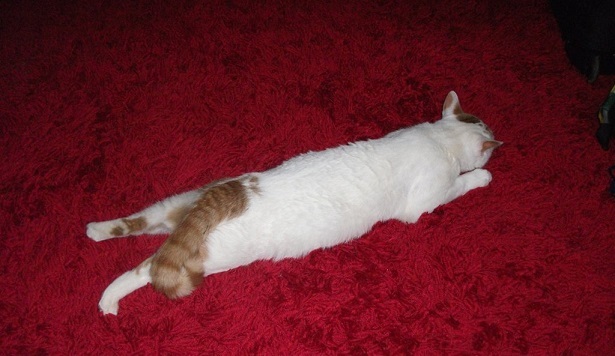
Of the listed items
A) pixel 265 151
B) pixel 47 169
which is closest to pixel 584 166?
pixel 265 151

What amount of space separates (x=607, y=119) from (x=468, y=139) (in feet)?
2.56

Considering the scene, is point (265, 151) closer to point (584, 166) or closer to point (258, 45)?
point (258, 45)

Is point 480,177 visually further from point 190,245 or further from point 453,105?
point 190,245

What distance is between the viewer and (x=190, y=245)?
121cm

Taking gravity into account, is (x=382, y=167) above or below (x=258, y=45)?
below

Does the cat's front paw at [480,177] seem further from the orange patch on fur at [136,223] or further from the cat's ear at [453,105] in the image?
the orange patch on fur at [136,223]

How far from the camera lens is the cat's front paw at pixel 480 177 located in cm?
170

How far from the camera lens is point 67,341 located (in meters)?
1.38

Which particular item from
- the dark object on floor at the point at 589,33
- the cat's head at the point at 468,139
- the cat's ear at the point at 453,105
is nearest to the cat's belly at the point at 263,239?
the cat's head at the point at 468,139

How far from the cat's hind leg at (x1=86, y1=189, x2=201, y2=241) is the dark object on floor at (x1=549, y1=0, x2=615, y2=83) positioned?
6.21 feet

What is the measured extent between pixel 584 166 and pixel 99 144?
2205mm

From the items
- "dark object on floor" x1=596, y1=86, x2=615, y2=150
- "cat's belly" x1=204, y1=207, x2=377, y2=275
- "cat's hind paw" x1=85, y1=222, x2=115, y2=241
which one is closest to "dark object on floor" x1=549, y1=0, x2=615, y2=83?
"dark object on floor" x1=596, y1=86, x2=615, y2=150

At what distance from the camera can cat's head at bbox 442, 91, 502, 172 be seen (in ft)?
5.29

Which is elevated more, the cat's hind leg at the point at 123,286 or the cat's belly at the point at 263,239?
the cat's belly at the point at 263,239
